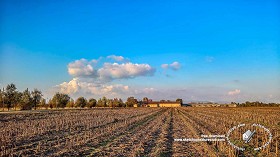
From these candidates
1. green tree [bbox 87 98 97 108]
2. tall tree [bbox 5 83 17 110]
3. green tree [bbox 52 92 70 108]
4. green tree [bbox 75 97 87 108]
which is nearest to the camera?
tall tree [bbox 5 83 17 110]

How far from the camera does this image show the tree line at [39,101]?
84.1 m

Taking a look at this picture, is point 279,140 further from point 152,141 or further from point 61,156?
point 61,156

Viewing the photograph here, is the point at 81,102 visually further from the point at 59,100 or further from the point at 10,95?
the point at 10,95

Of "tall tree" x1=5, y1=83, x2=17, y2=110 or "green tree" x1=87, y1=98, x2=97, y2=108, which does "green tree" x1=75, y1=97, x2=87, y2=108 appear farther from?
"tall tree" x1=5, y1=83, x2=17, y2=110

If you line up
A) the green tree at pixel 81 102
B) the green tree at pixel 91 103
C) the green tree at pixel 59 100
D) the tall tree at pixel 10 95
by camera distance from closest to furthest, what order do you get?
1. the tall tree at pixel 10 95
2. the green tree at pixel 59 100
3. the green tree at pixel 81 102
4. the green tree at pixel 91 103

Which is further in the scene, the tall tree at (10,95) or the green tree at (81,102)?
the green tree at (81,102)

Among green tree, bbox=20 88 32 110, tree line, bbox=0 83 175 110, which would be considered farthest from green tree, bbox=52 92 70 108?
green tree, bbox=20 88 32 110

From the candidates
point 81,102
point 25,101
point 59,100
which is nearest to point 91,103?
point 81,102

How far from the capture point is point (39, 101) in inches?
4129

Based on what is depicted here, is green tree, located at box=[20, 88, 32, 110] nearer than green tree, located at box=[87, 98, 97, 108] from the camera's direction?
Yes

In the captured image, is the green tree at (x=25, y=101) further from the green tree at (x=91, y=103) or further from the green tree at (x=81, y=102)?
the green tree at (x=91, y=103)

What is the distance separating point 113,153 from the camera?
14.5 m

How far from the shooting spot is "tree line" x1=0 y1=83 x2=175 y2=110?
84.1m

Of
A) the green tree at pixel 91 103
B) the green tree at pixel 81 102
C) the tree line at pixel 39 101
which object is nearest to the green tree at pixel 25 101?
the tree line at pixel 39 101
